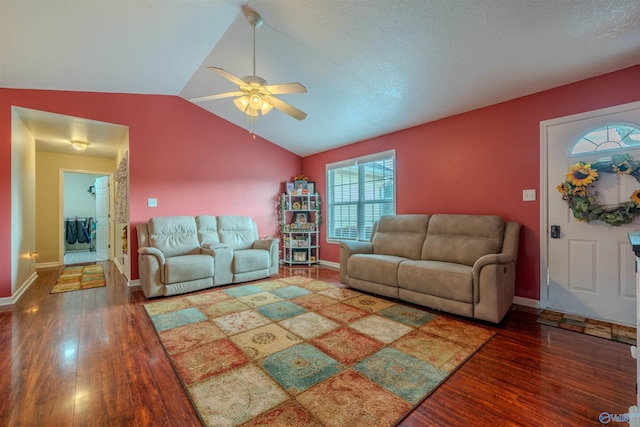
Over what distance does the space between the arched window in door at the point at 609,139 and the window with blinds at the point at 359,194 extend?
223 cm

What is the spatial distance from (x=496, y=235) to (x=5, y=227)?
229 inches

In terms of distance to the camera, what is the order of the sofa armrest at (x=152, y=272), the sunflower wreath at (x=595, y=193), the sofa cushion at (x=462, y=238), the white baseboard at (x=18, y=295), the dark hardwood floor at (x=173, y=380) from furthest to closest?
the sofa armrest at (x=152, y=272) < the white baseboard at (x=18, y=295) < the sofa cushion at (x=462, y=238) < the sunflower wreath at (x=595, y=193) < the dark hardwood floor at (x=173, y=380)

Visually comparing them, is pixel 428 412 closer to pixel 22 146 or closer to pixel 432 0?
pixel 432 0

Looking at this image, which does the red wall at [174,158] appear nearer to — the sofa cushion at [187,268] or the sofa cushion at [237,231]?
the sofa cushion at [237,231]

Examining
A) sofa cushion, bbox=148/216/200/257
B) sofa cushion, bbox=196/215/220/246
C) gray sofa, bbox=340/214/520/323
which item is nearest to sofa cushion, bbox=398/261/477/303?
gray sofa, bbox=340/214/520/323

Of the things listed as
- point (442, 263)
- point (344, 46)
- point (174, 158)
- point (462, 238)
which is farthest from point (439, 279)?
point (174, 158)

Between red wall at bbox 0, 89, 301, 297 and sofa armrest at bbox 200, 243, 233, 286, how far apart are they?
3.50 ft

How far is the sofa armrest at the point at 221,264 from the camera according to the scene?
3890 mm

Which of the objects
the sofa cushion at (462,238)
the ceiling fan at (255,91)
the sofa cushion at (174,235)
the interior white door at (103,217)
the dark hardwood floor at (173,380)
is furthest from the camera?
the interior white door at (103,217)

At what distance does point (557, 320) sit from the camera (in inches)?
105

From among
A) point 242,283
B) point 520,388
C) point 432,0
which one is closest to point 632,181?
point 520,388

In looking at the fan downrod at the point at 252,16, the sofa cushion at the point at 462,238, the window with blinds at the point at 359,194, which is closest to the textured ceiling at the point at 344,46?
the fan downrod at the point at 252,16

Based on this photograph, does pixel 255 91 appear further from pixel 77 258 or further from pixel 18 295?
pixel 77 258

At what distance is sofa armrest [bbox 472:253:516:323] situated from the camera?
2512 millimetres
